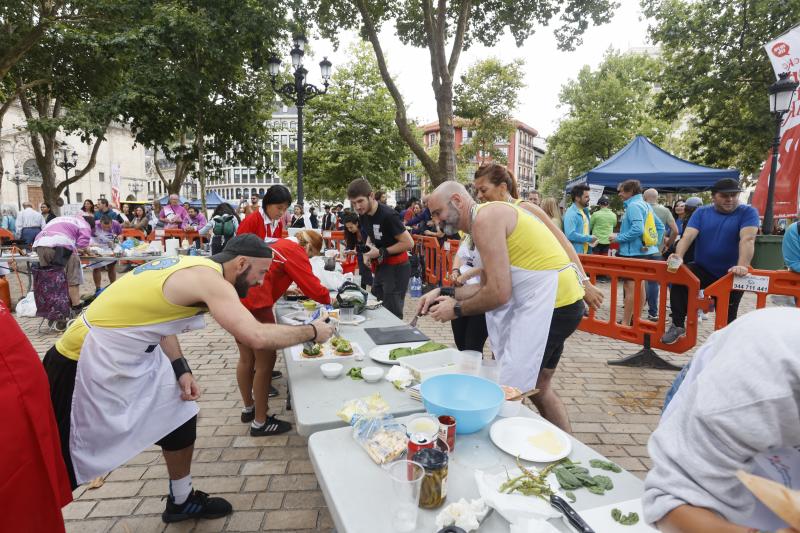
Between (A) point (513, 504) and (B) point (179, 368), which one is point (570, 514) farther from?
(B) point (179, 368)

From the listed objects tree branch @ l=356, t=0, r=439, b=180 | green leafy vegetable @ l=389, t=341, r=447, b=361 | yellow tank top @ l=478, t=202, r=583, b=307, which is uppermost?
tree branch @ l=356, t=0, r=439, b=180

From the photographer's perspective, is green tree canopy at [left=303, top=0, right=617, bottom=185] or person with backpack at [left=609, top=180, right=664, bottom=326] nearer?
person with backpack at [left=609, top=180, right=664, bottom=326]

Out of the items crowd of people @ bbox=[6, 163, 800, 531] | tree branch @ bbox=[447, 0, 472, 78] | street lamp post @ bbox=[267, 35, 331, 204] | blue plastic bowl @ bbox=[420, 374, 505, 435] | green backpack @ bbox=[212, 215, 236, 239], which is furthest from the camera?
street lamp post @ bbox=[267, 35, 331, 204]

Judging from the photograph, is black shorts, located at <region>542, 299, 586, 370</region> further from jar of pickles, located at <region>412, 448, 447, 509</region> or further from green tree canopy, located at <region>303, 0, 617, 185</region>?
green tree canopy, located at <region>303, 0, 617, 185</region>

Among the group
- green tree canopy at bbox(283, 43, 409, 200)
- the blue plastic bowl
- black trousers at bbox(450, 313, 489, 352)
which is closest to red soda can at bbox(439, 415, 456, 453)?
the blue plastic bowl

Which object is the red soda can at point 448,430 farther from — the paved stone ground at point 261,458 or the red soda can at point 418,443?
the paved stone ground at point 261,458

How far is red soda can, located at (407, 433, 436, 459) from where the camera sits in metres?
1.40

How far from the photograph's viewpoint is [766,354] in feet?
2.52

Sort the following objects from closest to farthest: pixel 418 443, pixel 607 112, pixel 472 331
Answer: pixel 418 443 → pixel 472 331 → pixel 607 112

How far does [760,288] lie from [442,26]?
836 cm

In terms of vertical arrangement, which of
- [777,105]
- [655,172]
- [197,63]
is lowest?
[655,172]

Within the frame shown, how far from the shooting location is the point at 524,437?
1.67 m

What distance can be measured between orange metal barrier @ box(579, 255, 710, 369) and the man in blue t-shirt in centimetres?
16

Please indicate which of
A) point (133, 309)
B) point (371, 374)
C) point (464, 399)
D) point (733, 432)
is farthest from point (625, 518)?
point (133, 309)
